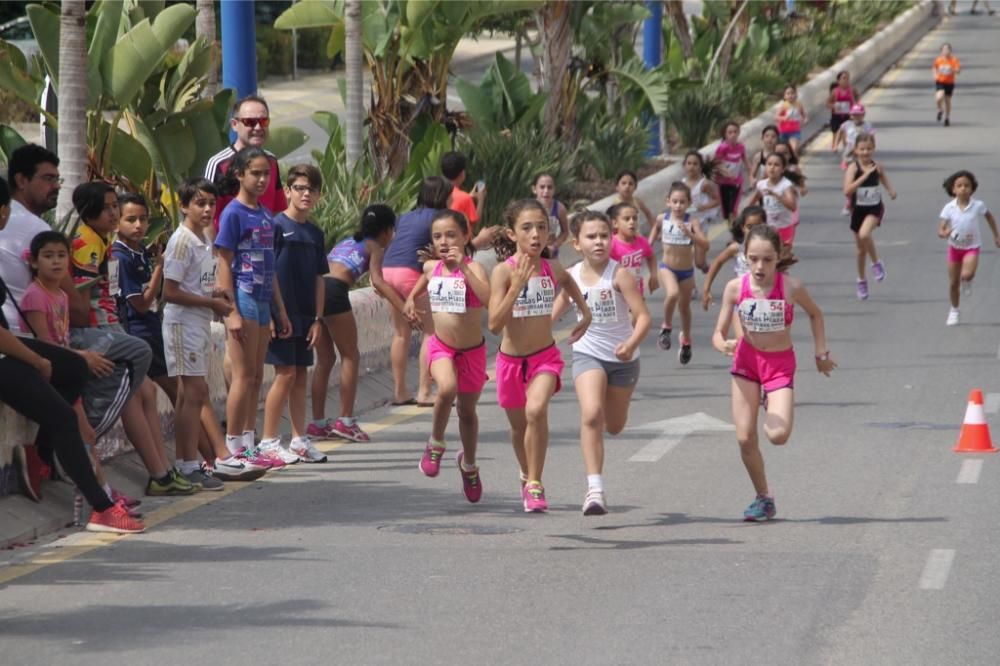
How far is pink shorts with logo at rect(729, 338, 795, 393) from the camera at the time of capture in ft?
34.0

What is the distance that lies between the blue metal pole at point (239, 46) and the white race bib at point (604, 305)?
7292mm

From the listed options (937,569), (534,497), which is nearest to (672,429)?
(534,497)

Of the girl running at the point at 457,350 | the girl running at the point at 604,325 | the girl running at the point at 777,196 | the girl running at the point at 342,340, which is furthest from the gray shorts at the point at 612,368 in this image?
the girl running at the point at 777,196

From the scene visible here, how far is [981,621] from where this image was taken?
7.90m

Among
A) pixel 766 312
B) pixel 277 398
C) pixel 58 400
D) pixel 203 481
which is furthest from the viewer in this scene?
pixel 277 398

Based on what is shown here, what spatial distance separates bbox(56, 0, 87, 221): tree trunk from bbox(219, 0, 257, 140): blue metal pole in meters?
4.82

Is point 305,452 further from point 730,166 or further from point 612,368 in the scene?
point 730,166

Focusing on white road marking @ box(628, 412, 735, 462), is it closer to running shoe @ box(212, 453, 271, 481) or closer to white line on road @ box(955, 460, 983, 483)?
white line on road @ box(955, 460, 983, 483)

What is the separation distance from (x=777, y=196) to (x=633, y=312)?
29.5 ft

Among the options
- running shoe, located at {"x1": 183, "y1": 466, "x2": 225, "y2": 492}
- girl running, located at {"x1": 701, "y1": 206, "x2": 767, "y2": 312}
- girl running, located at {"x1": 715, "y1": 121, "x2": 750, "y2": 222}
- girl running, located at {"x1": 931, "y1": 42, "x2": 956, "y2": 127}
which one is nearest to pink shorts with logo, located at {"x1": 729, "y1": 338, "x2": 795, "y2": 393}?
girl running, located at {"x1": 701, "y1": 206, "x2": 767, "y2": 312}

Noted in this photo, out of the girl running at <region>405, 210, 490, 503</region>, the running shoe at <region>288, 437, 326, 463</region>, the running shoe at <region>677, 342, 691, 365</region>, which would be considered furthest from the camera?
the running shoe at <region>677, 342, 691, 365</region>

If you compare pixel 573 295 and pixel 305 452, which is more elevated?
pixel 573 295

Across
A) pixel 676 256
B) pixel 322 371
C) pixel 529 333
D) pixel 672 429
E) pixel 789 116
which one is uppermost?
pixel 789 116

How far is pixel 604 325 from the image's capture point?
10539 millimetres
